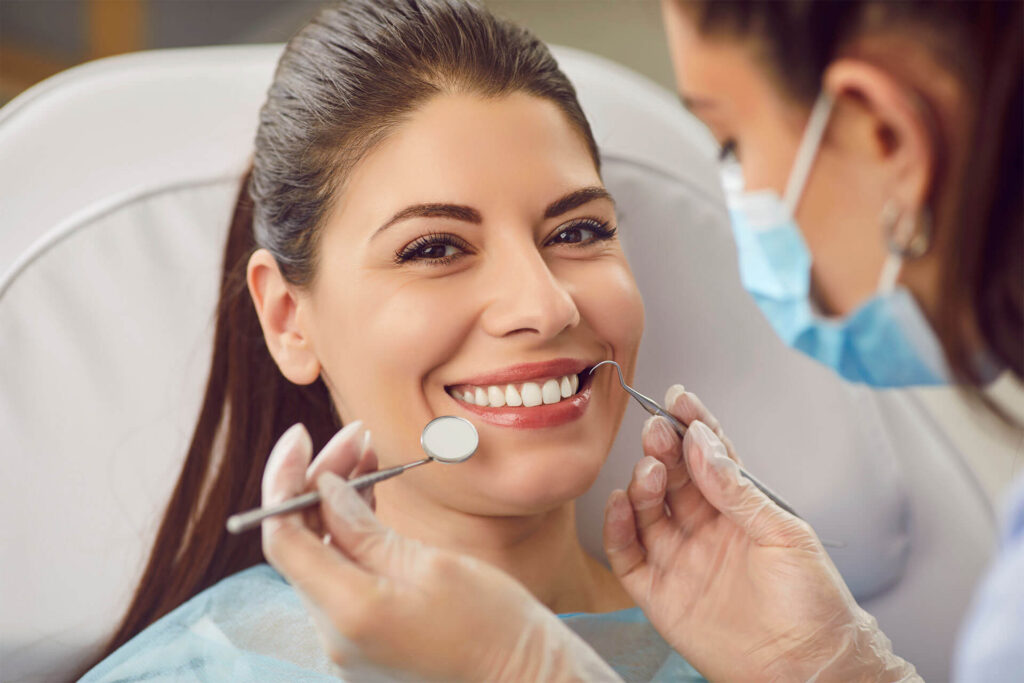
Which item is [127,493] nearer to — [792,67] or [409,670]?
[409,670]

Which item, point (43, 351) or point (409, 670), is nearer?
point (409, 670)

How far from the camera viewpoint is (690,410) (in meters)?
0.86

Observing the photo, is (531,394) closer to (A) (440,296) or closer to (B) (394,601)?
(A) (440,296)

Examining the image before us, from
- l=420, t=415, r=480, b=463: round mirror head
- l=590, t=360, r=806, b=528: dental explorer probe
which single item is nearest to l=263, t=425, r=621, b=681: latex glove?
l=420, t=415, r=480, b=463: round mirror head

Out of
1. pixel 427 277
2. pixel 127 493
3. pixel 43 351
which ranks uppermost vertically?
pixel 427 277

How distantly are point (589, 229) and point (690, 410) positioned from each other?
19 centimetres

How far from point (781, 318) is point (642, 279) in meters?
0.21

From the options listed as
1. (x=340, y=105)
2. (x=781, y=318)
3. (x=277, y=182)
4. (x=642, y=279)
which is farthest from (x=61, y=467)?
(x=781, y=318)

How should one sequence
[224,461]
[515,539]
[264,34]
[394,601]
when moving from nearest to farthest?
[394,601] → [515,539] → [224,461] → [264,34]

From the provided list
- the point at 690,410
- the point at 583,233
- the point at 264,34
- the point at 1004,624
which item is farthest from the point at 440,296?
the point at 264,34

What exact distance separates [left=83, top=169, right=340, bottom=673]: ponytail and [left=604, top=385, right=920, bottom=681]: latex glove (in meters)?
0.35

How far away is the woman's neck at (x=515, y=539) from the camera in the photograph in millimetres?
854

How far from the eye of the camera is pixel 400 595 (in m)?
0.67

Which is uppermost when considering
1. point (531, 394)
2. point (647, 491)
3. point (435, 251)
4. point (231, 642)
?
point (435, 251)
